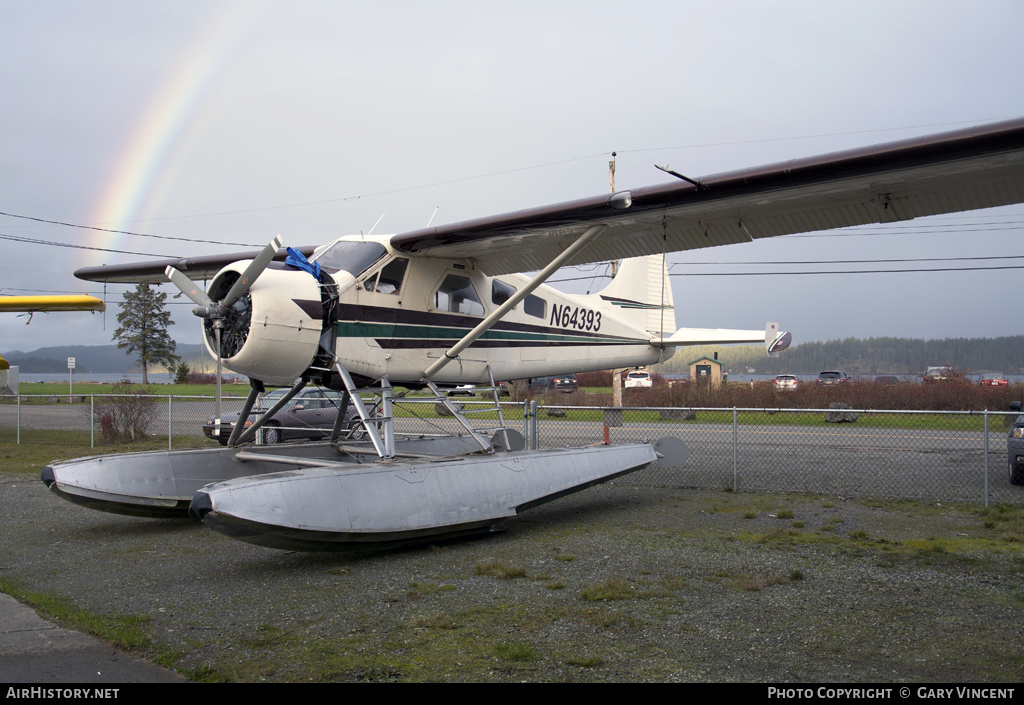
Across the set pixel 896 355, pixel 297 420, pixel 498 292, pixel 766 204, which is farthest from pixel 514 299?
pixel 896 355

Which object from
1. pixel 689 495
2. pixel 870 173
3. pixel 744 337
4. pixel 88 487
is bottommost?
pixel 689 495

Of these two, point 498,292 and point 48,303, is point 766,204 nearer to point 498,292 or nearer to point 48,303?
point 498,292

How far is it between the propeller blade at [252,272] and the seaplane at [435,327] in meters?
0.02

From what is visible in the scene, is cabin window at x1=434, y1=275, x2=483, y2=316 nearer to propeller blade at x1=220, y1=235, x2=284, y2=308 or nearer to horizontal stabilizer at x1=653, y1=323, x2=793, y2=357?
propeller blade at x1=220, y1=235, x2=284, y2=308

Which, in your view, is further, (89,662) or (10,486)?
(10,486)

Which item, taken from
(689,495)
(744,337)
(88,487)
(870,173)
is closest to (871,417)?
(744,337)

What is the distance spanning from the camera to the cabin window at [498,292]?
971cm

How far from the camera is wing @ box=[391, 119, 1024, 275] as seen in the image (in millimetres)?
6152

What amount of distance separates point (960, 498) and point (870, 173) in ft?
18.4

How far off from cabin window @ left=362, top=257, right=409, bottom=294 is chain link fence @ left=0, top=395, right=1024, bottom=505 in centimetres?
247

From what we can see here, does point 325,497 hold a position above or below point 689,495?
above

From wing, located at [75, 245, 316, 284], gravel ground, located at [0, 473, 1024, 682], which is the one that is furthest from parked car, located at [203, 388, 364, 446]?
gravel ground, located at [0, 473, 1024, 682]

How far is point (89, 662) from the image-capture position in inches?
158

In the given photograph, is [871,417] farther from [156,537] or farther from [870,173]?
[156,537]
